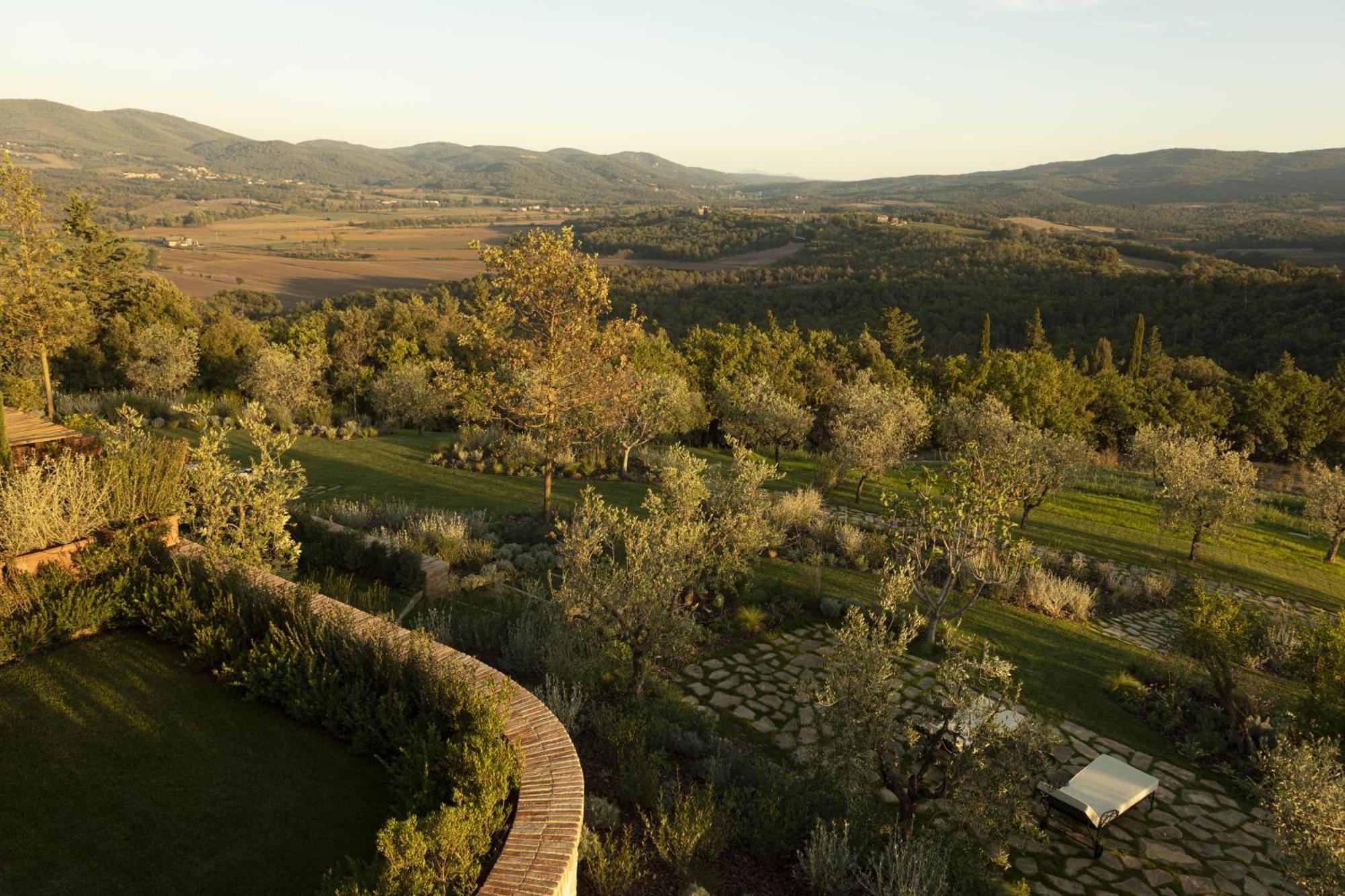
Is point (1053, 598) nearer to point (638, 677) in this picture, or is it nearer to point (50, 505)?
point (638, 677)

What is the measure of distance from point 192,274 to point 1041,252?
90.5 meters

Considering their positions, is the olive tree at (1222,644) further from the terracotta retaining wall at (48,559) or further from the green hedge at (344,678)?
the terracotta retaining wall at (48,559)

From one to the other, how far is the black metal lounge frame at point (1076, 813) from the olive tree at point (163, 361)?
1096 inches

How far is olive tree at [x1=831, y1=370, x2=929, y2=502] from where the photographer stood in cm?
1714

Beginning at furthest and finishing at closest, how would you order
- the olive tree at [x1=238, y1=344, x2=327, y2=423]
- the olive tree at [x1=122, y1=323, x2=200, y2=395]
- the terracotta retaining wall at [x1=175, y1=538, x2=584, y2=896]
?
the olive tree at [x1=122, y1=323, x2=200, y2=395] < the olive tree at [x1=238, y1=344, x2=327, y2=423] < the terracotta retaining wall at [x1=175, y1=538, x2=584, y2=896]

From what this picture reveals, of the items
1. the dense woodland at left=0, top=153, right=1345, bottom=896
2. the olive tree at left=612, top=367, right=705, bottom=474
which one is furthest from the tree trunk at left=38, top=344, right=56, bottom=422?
the olive tree at left=612, top=367, right=705, bottom=474

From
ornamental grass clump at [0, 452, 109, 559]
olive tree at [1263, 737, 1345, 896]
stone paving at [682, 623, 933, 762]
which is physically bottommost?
stone paving at [682, 623, 933, 762]

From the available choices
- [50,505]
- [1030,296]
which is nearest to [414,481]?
[50,505]

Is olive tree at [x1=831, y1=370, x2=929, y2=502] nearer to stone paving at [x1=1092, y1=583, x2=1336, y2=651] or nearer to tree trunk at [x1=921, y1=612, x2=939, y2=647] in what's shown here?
stone paving at [x1=1092, y1=583, x2=1336, y2=651]

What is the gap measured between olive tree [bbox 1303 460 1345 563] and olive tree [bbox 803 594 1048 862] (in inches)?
557

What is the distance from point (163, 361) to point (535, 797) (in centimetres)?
2771

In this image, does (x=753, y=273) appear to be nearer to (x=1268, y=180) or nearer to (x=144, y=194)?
(x=144, y=194)

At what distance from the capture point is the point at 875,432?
58.0ft

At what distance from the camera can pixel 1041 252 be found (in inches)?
2980
